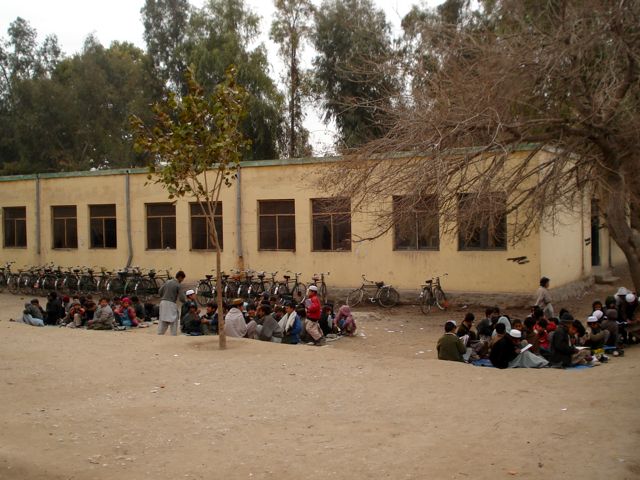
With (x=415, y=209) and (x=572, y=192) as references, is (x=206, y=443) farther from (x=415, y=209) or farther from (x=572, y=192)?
(x=572, y=192)

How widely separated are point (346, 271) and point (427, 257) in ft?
8.67

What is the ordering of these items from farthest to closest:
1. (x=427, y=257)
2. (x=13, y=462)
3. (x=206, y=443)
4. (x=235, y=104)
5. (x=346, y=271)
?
(x=346, y=271), (x=427, y=257), (x=235, y=104), (x=206, y=443), (x=13, y=462)

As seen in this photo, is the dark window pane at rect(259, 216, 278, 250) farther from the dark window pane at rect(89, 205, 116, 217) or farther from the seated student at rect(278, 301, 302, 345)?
the seated student at rect(278, 301, 302, 345)

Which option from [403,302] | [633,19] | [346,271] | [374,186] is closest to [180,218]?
[346,271]

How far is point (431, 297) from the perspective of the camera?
1848 centimetres

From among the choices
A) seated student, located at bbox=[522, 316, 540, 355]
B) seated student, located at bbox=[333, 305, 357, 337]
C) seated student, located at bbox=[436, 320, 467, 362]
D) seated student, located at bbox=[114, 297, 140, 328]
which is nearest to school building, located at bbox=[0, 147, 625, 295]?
seated student, located at bbox=[333, 305, 357, 337]

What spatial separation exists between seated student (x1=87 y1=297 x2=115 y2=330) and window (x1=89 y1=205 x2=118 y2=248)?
9640mm

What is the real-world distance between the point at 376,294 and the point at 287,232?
3.84 meters

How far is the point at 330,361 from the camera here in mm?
10711

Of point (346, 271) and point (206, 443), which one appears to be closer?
point (206, 443)

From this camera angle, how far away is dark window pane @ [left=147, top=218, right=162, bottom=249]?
23781 millimetres

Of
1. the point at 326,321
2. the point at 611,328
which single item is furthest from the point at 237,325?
the point at 611,328

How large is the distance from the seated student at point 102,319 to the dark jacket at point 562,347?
9.66m

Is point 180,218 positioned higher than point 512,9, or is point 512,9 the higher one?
point 512,9
